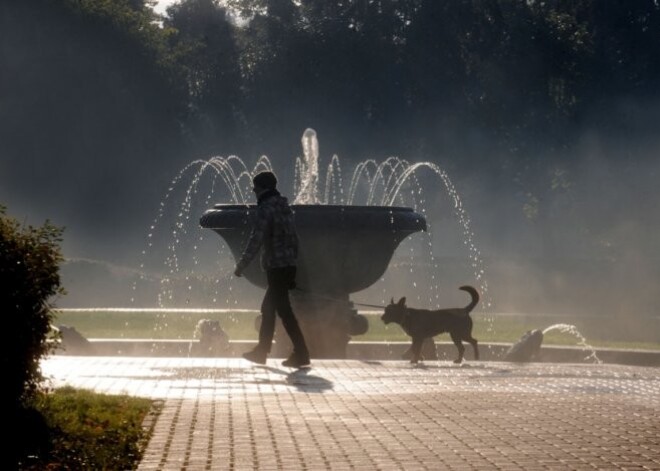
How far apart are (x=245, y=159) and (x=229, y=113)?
2.41 meters

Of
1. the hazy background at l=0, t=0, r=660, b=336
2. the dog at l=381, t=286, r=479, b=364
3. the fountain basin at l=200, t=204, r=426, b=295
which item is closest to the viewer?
the dog at l=381, t=286, r=479, b=364

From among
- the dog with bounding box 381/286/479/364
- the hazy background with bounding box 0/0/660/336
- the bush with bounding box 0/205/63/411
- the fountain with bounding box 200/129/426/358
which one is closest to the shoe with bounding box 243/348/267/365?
the dog with bounding box 381/286/479/364

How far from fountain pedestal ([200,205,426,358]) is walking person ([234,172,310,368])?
201 cm

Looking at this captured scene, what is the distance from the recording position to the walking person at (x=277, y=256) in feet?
45.9

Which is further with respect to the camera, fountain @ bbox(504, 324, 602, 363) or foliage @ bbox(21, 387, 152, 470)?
fountain @ bbox(504, 324, 602, 363)

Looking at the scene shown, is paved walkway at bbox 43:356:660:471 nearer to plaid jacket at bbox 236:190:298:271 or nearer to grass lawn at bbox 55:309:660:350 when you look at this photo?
plaid jacket at bbox 236:190:298:271

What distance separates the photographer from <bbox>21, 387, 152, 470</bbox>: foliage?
7574 millimetres

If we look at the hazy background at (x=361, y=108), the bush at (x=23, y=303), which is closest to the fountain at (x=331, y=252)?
the bush at (x=23, y=303)

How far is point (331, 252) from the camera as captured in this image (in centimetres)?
1655

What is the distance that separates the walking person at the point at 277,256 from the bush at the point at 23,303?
4.70 m

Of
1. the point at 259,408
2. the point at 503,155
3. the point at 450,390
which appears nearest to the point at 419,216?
the point at 450,390

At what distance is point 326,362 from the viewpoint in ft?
48.3

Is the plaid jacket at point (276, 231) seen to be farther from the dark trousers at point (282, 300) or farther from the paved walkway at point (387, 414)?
the paved walkway at point (387, 414)

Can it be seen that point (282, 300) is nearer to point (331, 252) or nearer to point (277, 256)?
point (277, 256)
